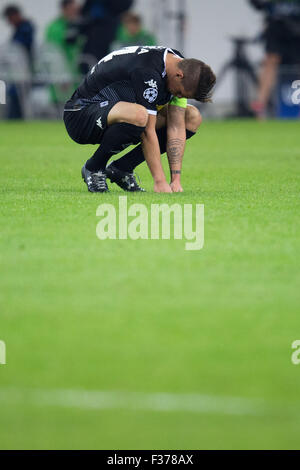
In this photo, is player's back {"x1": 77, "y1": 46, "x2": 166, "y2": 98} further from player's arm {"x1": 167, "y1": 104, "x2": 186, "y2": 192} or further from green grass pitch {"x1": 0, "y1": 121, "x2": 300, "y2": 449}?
green grass pitch {"x1": 0, "y1": 121, "x2": 300, "y2": 449}

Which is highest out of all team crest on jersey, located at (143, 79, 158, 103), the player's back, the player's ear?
the player's back

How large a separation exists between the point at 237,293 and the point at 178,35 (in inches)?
576

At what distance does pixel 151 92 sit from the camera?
19.9 feet

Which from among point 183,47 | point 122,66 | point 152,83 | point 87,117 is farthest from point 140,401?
point 183,47

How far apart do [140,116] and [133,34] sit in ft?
37.5

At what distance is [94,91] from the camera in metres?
6.54

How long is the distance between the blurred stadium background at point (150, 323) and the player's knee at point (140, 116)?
0.41 metres

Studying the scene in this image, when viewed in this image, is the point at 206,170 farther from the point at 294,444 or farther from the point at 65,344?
the point at 294,444

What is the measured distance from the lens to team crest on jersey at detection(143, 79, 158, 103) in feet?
19.8

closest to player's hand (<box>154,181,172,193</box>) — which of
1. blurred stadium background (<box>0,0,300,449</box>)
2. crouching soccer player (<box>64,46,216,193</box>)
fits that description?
crouching soccer player (<box>64,46,216,193</box>)

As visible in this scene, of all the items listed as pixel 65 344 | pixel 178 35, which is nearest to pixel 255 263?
pixel 65 344

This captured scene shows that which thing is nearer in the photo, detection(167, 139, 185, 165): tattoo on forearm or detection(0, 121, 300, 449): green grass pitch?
detection(0, 121, 300, 449): green grass pitch

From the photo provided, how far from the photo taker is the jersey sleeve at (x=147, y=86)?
6.04 meters
